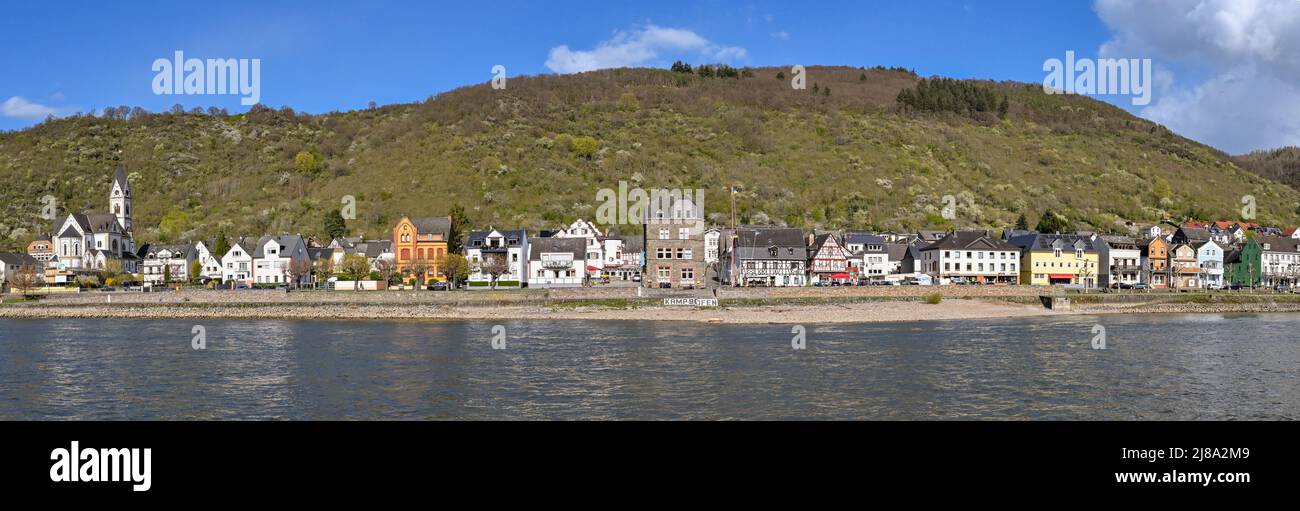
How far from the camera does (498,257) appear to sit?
82.1 meters

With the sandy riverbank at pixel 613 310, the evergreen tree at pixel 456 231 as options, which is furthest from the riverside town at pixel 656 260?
the sandy riverbank at pixel 613 310

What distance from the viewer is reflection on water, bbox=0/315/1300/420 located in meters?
23.3

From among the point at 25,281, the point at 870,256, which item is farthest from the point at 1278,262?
the point at 25,281

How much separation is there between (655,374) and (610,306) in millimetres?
32411

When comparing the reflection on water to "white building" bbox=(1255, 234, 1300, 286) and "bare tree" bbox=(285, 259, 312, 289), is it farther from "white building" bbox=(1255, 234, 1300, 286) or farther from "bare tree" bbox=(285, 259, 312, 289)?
"white building" bbox=(1255, 234, 1300, 286)

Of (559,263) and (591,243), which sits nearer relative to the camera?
(559,263)

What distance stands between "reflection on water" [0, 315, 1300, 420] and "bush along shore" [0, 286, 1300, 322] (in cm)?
1018

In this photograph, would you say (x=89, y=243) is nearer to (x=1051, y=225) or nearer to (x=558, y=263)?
(x=558, y=263)

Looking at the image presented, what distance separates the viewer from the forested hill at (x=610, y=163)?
422ft

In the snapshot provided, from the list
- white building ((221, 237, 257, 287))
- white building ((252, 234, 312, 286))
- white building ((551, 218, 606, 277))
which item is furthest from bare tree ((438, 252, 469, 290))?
white building ((221, 237, 257, 287))

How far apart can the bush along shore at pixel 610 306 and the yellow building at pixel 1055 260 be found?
1557 centimetres

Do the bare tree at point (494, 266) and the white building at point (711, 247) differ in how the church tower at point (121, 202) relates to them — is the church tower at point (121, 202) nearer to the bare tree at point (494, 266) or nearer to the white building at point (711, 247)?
the bare tree at point (494, 266)

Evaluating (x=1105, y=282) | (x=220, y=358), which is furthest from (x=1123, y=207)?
(x=220, y=358)
